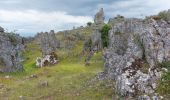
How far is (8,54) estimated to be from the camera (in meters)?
75.1

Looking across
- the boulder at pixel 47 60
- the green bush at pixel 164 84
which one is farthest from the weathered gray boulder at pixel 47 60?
the green bush at pixel 164 84

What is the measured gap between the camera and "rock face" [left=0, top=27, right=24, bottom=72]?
73.6 metres

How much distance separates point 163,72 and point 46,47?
75.9 m

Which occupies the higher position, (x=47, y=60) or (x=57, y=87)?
(x=47, y=60)

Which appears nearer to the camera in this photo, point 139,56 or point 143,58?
point 139,56

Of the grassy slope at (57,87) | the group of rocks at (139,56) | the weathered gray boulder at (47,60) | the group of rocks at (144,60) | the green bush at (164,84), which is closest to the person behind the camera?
the green bush at (164,84)

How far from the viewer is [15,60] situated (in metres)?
75.9

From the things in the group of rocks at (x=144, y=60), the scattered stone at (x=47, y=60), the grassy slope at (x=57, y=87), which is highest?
the group of rocks at (x=144, y=60)

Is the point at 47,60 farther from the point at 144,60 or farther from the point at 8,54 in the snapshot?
the point at 144,60

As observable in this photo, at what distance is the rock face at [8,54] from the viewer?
73.6 m

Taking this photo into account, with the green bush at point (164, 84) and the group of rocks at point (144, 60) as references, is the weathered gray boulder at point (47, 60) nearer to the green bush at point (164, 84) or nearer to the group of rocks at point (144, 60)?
the group of rocks at point (144, 60)

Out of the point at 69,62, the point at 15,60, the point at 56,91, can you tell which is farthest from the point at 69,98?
the point at 69,62

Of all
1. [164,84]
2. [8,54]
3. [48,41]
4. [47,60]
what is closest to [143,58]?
[164,84]

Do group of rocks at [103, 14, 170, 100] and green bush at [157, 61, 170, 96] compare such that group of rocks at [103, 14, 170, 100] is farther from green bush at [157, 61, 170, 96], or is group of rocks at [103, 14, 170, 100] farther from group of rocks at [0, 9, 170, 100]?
green bush at [157, 61, 170, 96]
